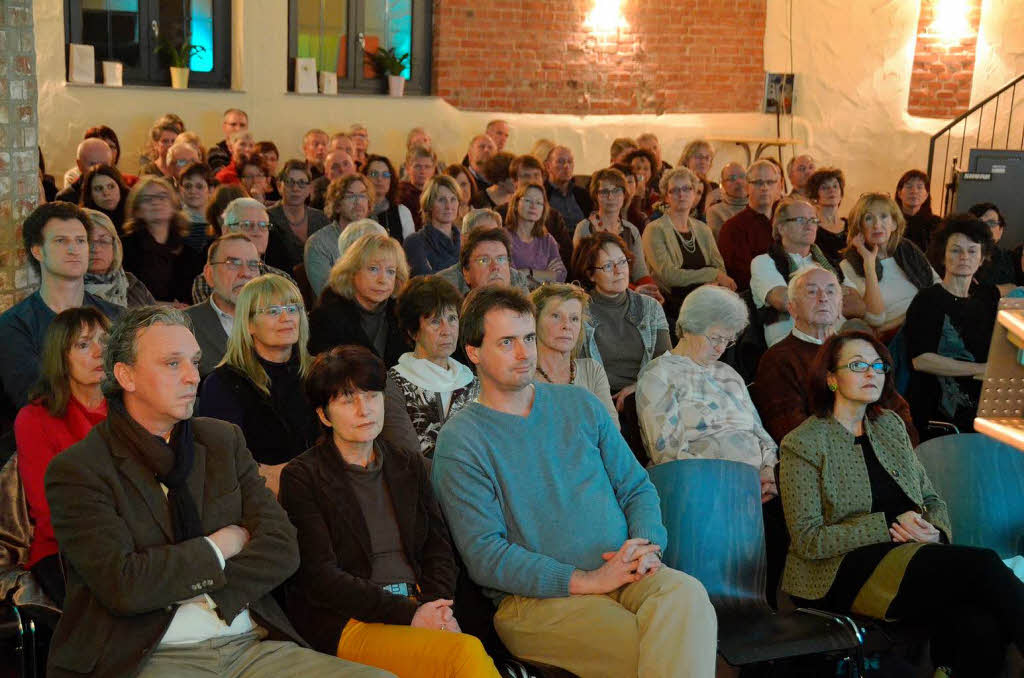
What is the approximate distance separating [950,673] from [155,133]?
601 centimetres

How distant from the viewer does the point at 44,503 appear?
2629 mm

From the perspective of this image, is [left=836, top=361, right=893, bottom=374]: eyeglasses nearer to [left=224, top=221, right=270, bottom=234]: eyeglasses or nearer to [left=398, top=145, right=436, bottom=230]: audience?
[left=224, top=221, right=270, bottom=234]: eyeglasses

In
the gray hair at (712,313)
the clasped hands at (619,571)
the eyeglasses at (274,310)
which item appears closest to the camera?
the clasped hands at (619,571)

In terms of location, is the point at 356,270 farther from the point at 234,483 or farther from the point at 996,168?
the point at 996,168

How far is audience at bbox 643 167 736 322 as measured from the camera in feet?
18.3

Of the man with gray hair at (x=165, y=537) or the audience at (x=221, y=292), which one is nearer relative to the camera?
the man with gray hair at (x=165, y=537)

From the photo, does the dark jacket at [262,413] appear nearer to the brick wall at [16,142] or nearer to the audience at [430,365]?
the audience at [430,365]

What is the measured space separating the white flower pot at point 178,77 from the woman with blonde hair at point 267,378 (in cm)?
542

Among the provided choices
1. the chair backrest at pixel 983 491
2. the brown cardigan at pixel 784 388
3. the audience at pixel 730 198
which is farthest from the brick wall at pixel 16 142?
the audience at pixel 730 198

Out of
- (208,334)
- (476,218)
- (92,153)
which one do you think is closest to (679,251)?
(476,218)

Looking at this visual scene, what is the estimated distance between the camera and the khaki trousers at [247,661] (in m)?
2.25

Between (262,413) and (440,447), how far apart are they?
64 centimetres

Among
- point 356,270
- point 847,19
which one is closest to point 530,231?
point 356,270

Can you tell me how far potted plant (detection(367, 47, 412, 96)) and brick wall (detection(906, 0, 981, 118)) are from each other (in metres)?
4.23
